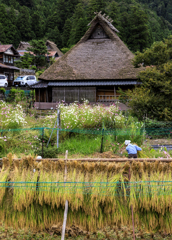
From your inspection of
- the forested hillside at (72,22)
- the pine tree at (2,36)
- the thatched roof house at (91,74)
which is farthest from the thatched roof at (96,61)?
the pine tree at (2,36)

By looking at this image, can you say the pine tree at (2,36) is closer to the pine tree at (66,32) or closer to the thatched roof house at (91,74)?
the pine tree at (66,32)

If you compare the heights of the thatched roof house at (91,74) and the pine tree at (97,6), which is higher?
the pine tree at (97,6)

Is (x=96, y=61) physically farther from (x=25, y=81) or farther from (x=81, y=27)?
(x=81, y=27)

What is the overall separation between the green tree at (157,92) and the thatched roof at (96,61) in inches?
169

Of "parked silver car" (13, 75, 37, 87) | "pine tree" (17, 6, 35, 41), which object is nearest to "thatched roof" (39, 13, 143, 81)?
"parked silver car" (13, 75, 37, 87)

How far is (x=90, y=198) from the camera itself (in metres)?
4.17

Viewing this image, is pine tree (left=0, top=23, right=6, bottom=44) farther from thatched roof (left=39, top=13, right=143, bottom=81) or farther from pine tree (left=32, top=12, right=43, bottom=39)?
thatched roof (left=39, top=13, right=143, bottom=81)

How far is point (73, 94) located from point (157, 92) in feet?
25.7

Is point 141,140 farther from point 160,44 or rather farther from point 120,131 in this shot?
point 160,44

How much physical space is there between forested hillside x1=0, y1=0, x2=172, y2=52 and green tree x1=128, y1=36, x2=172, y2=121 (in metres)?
23.7

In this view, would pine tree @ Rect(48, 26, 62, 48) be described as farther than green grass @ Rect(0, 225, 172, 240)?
Yes

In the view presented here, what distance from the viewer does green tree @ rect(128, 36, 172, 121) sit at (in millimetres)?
11180

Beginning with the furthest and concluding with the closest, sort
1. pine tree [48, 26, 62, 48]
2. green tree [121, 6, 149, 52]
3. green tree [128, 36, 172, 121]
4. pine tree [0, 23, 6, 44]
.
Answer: pine tree [48, 26, 62, 48]
pine tree [0, 23, 6, 44]
green tree [121, 6, 149, 52]
green tree [128, 36, 172, 121]

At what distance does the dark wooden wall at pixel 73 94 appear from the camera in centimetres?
1814
